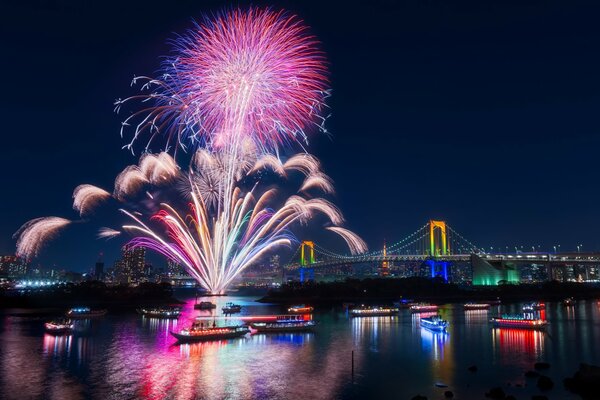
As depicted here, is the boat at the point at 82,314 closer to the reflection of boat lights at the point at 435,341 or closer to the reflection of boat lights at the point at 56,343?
the reflection of boat lights at the point at 56,343

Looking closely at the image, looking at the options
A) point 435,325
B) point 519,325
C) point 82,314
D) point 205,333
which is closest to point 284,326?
point 205,333

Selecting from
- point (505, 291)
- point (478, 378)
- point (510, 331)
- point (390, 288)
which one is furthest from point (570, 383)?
point (505, 291)

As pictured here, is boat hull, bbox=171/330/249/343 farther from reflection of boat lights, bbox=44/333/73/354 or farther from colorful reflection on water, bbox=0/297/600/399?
reflection of boat lights, bbox=44/333/73/354

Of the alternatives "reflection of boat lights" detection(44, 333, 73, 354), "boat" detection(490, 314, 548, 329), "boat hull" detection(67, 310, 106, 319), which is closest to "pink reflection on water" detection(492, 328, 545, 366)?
"boat" detection(490, 314, 548, 329)

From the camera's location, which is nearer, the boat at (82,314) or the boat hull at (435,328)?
the boat hull at (435,328)

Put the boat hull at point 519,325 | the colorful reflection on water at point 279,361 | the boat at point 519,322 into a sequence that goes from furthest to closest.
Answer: the boat at point 519,322 < the boat hull at point 519,325 < the colorful reflection on water at point 279,361

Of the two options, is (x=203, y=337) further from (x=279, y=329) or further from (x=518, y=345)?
(x=518, y=345)

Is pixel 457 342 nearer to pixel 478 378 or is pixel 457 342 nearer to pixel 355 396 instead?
pixel 478 378

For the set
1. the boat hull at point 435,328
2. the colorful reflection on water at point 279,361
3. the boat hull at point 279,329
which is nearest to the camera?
the colorful reflection on water at point 279,361

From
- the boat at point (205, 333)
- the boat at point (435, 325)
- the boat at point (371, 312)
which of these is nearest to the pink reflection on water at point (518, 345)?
the boat at point (435, 325)

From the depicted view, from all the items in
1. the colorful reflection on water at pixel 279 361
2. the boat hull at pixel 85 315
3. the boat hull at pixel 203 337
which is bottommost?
the colorful reflection on water at pixel 279 361
